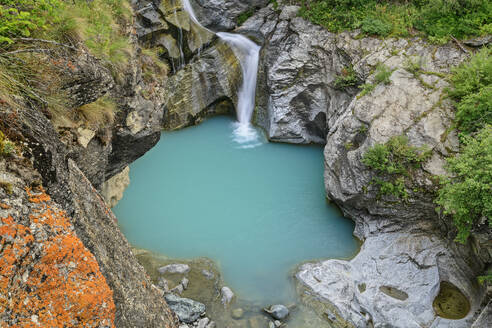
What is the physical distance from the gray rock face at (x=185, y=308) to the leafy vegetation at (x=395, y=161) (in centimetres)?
591

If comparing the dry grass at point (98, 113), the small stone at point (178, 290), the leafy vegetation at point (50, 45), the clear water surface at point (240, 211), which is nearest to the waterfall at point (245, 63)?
the clear water surface at point (240, 211)

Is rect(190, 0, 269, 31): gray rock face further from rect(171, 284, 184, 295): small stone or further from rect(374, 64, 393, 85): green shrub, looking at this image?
rect(171, 284, 184, 295): small stone

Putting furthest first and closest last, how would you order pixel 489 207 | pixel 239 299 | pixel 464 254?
pixel 239 299 < pixel 464 254 < pixel 489 207

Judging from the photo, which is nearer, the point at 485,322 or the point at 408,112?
the point at 485,322

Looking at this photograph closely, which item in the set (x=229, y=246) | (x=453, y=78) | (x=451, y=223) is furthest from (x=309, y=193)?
(x=453, y=78)

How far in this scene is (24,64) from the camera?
4734 mm

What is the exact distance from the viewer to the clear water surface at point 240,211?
977 centimetres

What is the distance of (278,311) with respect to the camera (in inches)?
314

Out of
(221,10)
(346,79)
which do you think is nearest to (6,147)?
(346,79)

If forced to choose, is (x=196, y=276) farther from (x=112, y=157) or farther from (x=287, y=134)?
(x=287, y=134)

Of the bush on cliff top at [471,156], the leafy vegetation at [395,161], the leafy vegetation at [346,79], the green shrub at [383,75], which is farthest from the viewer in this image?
the leafy vegetation at [346,79]

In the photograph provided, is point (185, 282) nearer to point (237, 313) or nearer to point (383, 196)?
point (237, 313)

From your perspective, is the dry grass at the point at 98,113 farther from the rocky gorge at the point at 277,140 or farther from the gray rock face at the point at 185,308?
the gray rock face at the point at 185,308

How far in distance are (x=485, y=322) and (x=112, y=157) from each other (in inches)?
361
